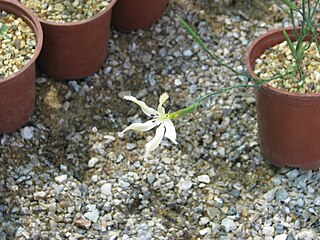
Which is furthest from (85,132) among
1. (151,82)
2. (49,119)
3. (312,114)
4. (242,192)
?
(312,114)

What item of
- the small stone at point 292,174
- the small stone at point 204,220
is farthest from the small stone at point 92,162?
the small stone at point 292,174

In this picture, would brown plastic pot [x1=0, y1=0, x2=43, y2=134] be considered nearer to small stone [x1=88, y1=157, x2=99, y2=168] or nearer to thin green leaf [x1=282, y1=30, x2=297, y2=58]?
small stone [x1=88, y1=157, x2=99, y2=168]

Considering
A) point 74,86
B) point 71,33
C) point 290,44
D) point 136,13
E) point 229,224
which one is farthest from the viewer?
point 136,13

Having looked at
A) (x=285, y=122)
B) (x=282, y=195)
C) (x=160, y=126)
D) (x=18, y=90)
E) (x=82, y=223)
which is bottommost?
(x=82, y=223)

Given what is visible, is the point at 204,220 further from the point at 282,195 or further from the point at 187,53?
the point at 187,53

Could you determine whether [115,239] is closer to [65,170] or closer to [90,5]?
[65,170]

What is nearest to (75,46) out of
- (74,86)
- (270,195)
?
(74,86)

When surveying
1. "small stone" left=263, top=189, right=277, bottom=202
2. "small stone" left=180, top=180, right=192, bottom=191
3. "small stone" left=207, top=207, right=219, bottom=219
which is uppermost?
"small stone" left=263, top=189, right=277, bottom=202

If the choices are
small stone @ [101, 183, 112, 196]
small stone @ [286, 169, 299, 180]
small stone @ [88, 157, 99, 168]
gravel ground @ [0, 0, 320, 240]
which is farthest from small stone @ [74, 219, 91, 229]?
small stone @ [286, 169, 299, 180]
